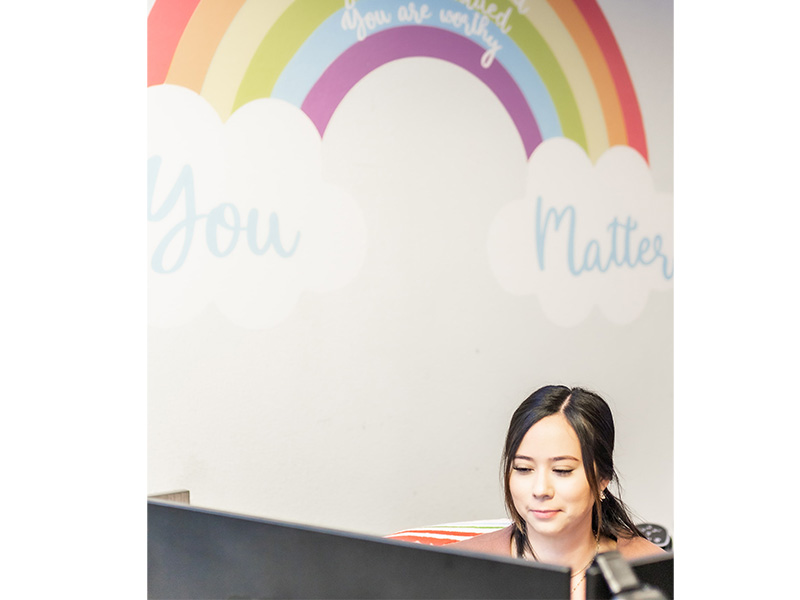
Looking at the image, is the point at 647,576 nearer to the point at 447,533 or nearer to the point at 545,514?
the point at 545,514

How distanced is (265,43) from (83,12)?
1595 mm

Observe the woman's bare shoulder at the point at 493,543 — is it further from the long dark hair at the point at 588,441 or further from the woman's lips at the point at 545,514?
the woman's lips at the point at 545,514

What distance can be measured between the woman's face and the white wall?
86 cm

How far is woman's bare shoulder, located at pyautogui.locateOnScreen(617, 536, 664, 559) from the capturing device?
129cm

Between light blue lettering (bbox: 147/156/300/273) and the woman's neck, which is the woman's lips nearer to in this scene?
the woman's neck

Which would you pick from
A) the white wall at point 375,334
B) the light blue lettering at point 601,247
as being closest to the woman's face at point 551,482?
the white wall at point 375,334

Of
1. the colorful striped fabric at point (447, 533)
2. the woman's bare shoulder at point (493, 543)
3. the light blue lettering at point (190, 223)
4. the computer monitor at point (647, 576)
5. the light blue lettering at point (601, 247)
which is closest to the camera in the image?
the computer monitor at point (647, 576)

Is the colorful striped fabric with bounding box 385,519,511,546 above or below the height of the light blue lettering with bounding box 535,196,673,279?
below

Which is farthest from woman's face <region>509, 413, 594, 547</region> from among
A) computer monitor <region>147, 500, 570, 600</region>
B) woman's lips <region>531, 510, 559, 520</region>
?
computer monitor <region>147, 500, 570, 600</region>

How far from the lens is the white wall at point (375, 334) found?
6.31ft

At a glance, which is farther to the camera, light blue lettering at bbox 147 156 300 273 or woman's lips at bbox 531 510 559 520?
light blue lettering at bbox 147 156 300 273

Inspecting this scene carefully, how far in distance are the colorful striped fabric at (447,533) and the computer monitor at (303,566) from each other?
0.92 m

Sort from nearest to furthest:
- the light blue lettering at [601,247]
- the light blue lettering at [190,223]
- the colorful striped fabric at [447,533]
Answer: the colorful striped fabric at [447,533]
the light blue lettering at [190,223]
the light blue lettering at [601,247]
